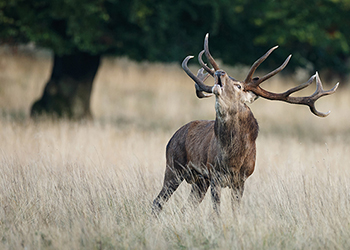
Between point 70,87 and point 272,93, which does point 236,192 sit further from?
point 70,87

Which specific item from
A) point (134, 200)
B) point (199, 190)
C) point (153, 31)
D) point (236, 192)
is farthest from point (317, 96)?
point (153, 31)

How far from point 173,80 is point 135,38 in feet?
29.0

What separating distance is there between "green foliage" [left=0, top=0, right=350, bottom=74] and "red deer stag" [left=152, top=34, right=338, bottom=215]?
6579 millimetres

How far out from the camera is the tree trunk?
45.8ft

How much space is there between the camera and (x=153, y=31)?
42.0 ft

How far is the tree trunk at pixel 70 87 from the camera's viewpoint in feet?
45.8

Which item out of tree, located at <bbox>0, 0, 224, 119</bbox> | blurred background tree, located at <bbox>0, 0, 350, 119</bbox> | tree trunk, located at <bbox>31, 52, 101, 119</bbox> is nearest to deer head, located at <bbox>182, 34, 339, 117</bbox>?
tree, located at <bbox>0, 0, 224, 119</bbox>

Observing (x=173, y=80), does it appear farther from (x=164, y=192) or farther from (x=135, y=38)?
(x=164, y=192)

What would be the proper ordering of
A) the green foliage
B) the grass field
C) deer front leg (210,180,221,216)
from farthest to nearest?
the green foliage, deer front leg (210,180,221,216), the grass field

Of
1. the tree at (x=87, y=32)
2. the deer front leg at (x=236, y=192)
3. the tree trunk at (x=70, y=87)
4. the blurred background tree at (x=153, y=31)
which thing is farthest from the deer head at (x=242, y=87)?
the tree trunk at (x=70, y=87)

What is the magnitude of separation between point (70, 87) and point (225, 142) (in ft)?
30.7

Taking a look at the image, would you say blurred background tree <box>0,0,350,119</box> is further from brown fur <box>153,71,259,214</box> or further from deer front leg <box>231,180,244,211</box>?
deer front leg <box>231,180,244,211</box>

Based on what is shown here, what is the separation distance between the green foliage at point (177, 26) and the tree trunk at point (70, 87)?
0.88 meters

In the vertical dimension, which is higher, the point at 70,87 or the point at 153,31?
the point at 153,31
